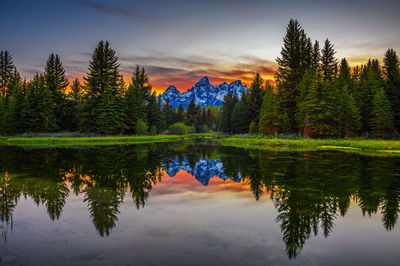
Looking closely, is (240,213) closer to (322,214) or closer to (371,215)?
(322,214)

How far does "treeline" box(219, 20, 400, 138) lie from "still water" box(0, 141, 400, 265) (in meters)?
29.8

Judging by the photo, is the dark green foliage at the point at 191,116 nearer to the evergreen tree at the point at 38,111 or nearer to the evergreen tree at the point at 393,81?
the evergreen tree at the point at 38,111

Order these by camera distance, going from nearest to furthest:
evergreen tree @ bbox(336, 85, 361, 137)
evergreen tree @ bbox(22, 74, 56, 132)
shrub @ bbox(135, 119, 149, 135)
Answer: evergreen tree @ bbox(336, 85, 361, 137), evergreen tree @ bbox(22, 74, 56, 132), shrub @ bbox(135, 119, 149, 135)

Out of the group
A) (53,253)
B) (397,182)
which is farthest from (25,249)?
(397,182)

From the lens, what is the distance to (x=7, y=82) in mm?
73938

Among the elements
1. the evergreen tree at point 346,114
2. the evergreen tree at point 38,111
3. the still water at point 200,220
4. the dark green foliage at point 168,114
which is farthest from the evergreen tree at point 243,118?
the still water at point 200,220

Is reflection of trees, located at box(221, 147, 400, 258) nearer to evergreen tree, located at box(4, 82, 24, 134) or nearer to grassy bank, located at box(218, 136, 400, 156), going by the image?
grassy bank, located at box(218, 136, 400, 156)

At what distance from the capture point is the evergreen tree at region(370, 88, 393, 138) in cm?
4006

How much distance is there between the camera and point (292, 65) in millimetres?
53938

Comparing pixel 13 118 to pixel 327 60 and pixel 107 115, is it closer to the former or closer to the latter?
pixel 107 115

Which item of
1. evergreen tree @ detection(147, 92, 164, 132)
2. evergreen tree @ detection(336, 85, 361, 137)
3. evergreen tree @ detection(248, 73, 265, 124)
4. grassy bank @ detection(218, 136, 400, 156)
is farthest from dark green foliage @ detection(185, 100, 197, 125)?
evergreen tree @ detection(336, 85, 361, 137)

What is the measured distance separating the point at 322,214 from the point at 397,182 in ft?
22.7

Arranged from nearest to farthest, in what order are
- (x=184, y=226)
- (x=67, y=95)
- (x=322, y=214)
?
(x=184, y=226) < (x=322, y=214) < (x=67, y=95)

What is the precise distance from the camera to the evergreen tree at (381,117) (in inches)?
1577
